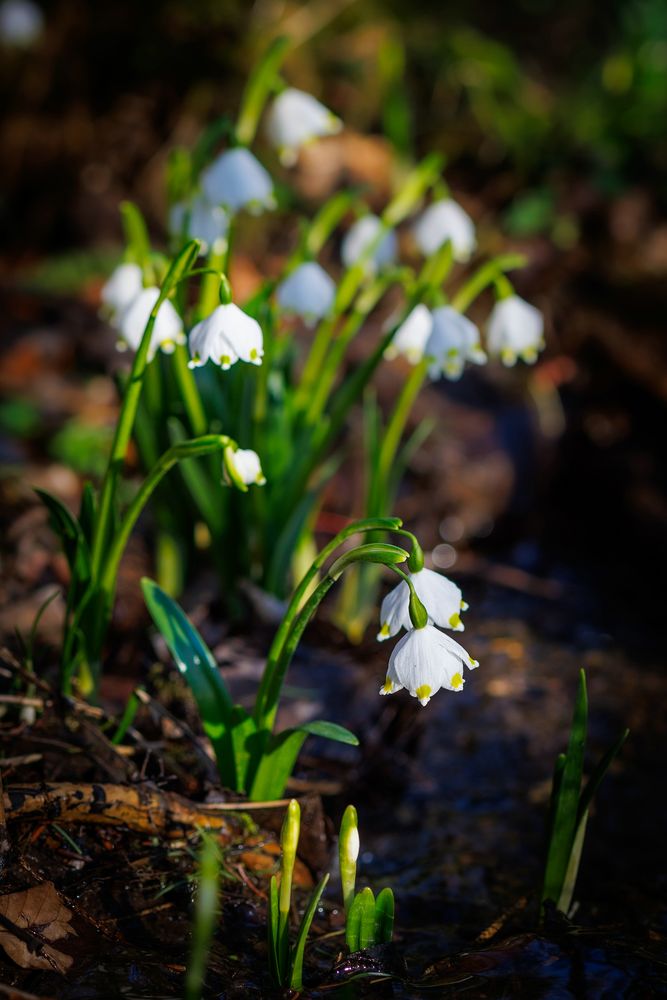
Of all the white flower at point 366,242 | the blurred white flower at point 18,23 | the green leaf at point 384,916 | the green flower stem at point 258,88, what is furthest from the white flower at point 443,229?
the blurred white flower at point 18,23

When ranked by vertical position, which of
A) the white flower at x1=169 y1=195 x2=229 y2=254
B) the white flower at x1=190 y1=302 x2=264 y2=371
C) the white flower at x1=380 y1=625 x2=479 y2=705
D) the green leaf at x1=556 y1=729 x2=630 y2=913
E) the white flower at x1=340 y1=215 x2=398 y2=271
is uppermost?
the white flower at x1=340 y1=215 x2=398 y2=271

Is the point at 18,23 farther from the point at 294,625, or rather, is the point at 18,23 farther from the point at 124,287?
the point at 294,625

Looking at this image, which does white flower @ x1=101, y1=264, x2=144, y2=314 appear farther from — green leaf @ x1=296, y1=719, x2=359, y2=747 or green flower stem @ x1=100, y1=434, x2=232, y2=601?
green leaf @ x1=296, y1=719, x2=359, y2=747

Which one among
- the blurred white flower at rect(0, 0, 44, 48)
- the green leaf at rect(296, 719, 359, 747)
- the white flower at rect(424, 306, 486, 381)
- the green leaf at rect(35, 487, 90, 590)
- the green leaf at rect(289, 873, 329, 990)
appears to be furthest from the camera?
the blurred white flower at rect(0, 0, 44, 48)

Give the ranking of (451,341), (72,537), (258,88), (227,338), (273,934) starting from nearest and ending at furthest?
1. (273,934)
2. (227,338)
3. (72,537)
4. (451,341)
5. (258,88)

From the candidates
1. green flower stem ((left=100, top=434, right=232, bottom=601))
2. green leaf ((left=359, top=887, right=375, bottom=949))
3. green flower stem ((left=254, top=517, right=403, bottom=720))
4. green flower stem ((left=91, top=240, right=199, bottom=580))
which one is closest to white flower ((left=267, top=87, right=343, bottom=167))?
green flower stem ((left=91, top=240, right=199, bottom=580))

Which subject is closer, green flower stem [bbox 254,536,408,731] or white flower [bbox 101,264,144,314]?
green flower stem [bbox 254,536,408,731]

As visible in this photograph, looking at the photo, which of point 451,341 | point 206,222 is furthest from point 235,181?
point 451,341
